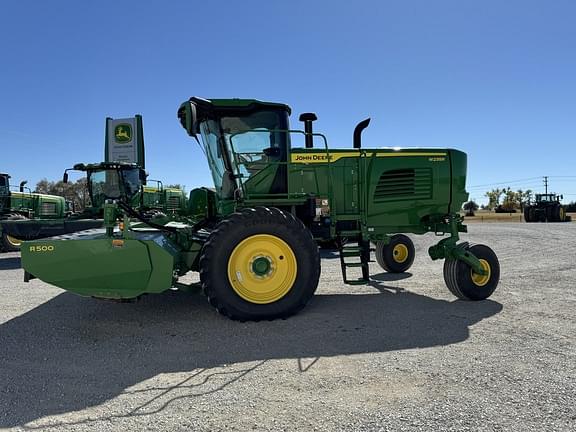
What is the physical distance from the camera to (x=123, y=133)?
21578mm

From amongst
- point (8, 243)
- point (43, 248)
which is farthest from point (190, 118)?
point (8, 243)

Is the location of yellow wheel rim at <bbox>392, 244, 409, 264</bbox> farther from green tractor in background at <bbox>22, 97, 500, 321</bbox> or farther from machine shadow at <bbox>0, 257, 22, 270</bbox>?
machine shadow at <bbox>0, 257, 22, 270</bbox>

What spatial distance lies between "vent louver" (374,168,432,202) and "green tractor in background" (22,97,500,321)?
2 cm

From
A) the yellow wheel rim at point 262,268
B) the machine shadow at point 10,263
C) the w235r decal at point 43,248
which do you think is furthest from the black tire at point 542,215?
the w235r decal at point 43,248

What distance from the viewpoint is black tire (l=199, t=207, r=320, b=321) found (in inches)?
195

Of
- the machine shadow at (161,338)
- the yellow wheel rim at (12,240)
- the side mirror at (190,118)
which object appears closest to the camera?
the machine shadow at (161,338)

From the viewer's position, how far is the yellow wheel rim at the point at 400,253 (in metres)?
8.75

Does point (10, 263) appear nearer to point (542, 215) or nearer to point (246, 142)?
point (246, 142)

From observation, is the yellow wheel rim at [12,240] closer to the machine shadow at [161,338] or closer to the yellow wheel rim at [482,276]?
the machine shadow at [161,338]

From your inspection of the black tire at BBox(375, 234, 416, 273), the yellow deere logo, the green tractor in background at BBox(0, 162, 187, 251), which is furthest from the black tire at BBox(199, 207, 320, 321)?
the yellow deere logo

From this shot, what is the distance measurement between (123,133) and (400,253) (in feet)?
57.0

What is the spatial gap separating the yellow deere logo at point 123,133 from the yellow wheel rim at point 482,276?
19.2 metres

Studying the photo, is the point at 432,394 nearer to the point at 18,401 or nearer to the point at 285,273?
the point at 285,273

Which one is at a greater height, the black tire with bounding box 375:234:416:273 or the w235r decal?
the w235r decal
